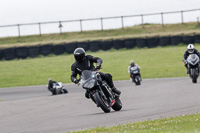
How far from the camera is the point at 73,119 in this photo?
1054 centimetres

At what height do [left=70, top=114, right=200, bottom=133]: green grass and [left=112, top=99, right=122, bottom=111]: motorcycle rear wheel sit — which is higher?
[left=70, top=114, right=200, bottom=133]: green grass

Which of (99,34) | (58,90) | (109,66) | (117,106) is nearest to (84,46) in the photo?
(109,66)

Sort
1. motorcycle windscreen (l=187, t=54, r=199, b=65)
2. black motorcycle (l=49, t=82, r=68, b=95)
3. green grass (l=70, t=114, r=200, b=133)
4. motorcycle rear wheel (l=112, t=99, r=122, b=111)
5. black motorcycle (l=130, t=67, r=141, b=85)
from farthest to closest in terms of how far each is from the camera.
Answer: black motorcycle (l=49, t=82, r=68, b=95) < black motorcycle (l=130, t=67, r=141, b=85) < motorcycle windscreen (l=187, t=54, r=199, b=65) < motorcycle rear wheel (l=112, t=99, r=122, b=111) < green grass (l=70, t=114, r=200, b=133)

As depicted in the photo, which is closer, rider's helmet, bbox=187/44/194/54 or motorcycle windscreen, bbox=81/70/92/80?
motorcycle windscreen, bbox=81/70/92/80

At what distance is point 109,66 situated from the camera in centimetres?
3356

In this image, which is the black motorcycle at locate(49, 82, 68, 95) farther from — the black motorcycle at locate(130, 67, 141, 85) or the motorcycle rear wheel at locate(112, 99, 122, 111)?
the motorcycle rear wheel at locate(112, 99, 122, 111)

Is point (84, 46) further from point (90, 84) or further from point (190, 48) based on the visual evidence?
point (90, 84)

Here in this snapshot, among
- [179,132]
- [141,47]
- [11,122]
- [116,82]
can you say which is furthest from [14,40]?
[179,132]

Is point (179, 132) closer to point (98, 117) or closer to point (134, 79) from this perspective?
point (98, 117)

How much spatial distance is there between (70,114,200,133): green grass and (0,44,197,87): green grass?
19566 millimetres

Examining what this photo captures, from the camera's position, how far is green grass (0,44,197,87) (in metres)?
29.6

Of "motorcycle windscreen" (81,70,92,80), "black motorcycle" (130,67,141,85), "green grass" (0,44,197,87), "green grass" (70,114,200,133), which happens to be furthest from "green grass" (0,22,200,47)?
"green grass" (70,114,200,133)

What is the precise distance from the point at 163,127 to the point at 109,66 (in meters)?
25.9

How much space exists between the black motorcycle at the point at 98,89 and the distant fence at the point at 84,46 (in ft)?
89.5
